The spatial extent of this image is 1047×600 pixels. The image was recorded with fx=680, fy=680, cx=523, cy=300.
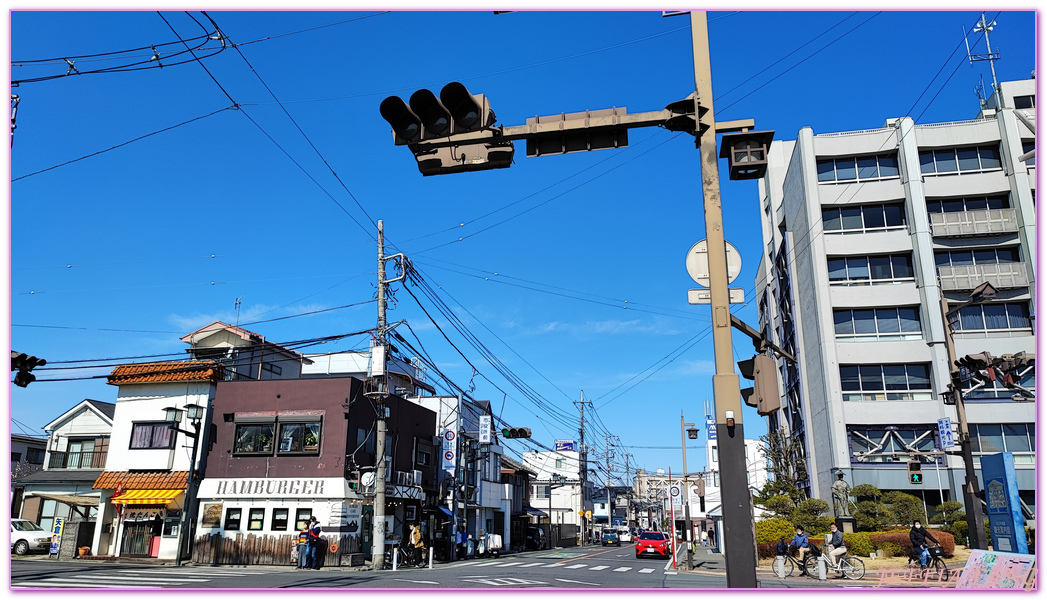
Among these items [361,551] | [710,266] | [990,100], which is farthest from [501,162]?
[990,100]

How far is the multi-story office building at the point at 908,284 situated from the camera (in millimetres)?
32688

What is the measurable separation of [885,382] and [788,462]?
317 inches

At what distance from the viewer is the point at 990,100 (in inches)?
1614

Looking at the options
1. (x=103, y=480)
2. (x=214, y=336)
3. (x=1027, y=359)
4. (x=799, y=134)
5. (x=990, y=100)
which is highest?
(x=990, y=100)

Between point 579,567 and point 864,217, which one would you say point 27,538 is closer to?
point 579,567

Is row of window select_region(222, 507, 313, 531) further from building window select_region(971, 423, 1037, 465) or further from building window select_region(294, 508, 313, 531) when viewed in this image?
building window select_region(971, 423, 1037, 465)

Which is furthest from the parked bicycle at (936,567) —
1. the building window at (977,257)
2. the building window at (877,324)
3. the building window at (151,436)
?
the building window at (151,436)

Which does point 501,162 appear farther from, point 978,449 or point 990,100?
point 990,100

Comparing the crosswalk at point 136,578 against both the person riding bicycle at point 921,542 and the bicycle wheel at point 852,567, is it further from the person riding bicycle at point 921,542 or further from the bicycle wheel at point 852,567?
the person riding bicycle at point 921,542

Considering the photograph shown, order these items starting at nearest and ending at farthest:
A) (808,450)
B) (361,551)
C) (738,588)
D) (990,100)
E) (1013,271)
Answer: (738,588), (361,551), (1013,271), (808,450), (990,100)

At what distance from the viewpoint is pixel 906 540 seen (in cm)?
2338

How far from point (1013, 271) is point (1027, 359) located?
2087cm

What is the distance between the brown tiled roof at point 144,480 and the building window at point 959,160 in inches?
1534

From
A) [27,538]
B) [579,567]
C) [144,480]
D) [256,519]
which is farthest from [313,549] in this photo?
[27,538]
